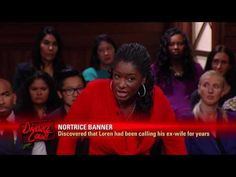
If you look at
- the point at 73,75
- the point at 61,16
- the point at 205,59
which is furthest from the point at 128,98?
the point at 61,16

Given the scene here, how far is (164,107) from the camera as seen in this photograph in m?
2.19

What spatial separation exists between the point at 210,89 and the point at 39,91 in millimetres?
971

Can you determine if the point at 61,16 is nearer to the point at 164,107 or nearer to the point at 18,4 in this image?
the point at 18,4

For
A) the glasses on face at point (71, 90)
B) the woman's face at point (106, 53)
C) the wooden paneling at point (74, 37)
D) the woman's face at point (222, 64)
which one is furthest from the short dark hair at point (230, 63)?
the glasses on face at point (71, 90)

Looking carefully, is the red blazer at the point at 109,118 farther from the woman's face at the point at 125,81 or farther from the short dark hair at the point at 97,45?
the short dark hair at the point at 97,45

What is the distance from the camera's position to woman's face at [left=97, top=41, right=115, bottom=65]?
242 cm

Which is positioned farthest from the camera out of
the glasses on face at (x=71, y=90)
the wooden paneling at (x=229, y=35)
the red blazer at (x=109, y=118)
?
the wooden paneling at (x=229, y=35)

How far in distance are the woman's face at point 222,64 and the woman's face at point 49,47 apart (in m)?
0.95

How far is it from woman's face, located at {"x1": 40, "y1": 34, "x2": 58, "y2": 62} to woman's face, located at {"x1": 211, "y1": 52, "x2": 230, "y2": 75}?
0.95m

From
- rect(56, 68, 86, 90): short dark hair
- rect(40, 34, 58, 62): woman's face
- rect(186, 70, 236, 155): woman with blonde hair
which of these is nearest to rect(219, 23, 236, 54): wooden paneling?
rect(186, 70, 236, 155): woman with blonde hair

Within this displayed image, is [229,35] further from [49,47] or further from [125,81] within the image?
[49,47]

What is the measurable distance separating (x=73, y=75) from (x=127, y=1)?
629mm

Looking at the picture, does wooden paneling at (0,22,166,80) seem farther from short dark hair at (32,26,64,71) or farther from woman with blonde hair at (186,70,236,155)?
woman with blonde hair at (186,70,236,155)

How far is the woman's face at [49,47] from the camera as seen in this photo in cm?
243
